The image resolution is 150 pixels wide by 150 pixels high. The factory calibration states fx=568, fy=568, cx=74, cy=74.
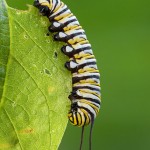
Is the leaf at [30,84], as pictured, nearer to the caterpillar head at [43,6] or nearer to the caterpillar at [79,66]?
the caterpillar head at [43,6]

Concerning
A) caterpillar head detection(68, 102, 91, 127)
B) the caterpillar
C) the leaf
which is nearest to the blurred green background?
the caterpillar

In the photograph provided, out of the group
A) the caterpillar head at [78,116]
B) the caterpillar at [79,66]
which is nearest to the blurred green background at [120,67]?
the caterpillar at [79,66]

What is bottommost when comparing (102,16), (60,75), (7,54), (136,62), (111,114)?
(111,114)

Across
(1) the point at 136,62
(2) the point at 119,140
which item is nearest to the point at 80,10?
(1) the point at 136,62

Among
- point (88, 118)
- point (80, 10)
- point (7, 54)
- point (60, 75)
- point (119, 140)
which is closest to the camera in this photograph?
point (7, 54)

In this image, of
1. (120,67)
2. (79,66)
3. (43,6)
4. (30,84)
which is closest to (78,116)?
(79,66)

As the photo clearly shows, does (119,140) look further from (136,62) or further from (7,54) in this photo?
(7,54)

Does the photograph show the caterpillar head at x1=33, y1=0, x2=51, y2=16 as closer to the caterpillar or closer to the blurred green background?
the caterpillar
